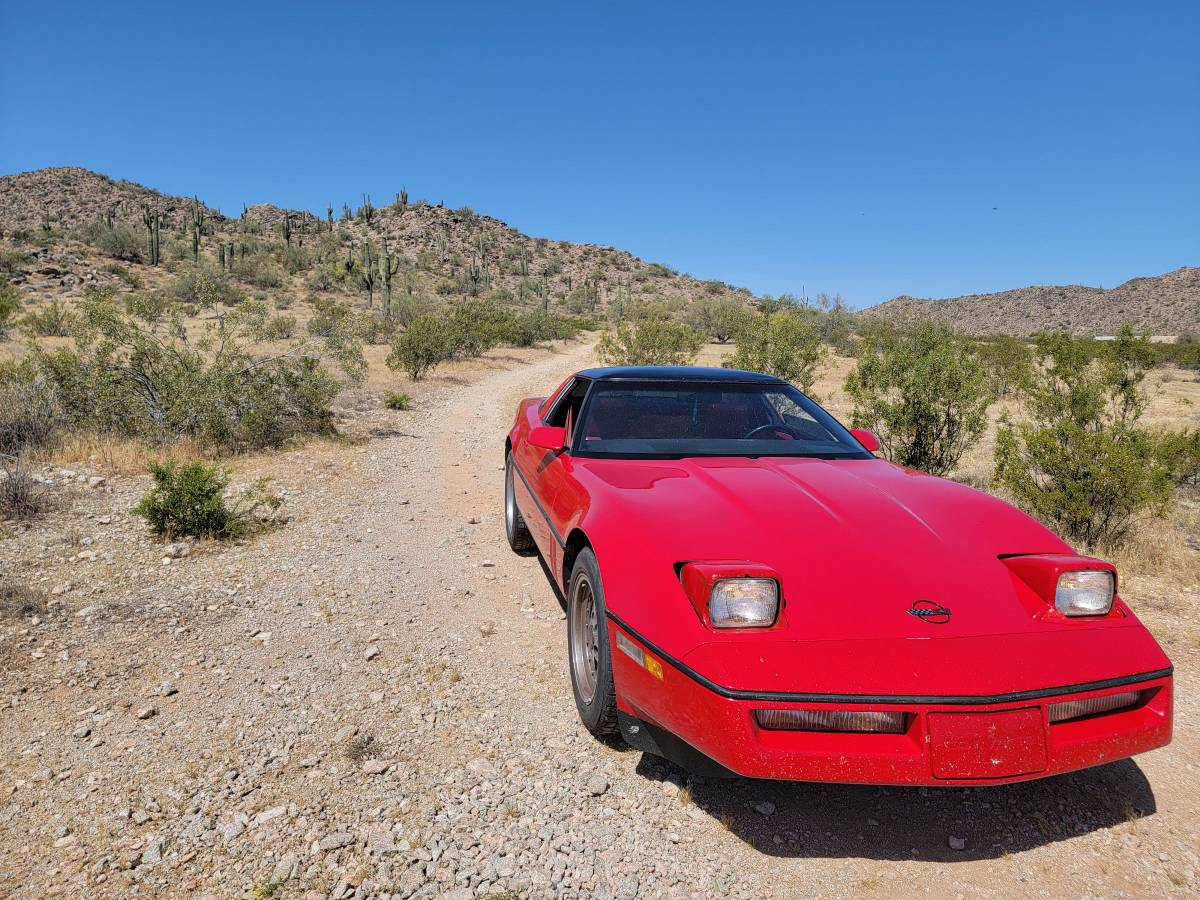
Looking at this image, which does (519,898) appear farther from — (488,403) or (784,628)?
(488,403)

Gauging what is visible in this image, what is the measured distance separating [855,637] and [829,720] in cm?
26

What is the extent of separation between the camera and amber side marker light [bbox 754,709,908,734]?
1.94 m

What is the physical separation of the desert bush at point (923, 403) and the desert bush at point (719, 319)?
27.0m

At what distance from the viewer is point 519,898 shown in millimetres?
2018

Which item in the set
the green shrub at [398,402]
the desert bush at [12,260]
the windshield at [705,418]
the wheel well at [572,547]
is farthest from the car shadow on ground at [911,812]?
the desert bush at [12,260]

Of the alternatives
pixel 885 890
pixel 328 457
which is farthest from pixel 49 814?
pixel 328 457

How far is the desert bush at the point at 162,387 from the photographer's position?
26.6ft

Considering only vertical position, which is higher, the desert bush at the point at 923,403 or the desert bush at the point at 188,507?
the desert bush at the point at 923,403

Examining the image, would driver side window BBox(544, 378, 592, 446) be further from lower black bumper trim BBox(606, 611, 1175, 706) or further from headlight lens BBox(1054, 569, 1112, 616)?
headlight lens BBox(1054, 569, 1112, 616)

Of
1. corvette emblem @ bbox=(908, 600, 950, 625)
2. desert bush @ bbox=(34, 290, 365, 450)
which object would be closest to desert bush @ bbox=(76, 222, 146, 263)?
desert bush @ bbox=(34, 290, 365, 450)

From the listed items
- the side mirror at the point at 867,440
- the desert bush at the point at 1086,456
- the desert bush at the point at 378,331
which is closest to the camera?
the side mirror at the point at 867,440

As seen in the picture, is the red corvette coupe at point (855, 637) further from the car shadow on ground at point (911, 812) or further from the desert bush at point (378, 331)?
the desert bush at point (378, 331)

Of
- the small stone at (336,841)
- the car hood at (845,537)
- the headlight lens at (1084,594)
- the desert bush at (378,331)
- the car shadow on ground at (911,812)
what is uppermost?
the desert bush at (378,331)

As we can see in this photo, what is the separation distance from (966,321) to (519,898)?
276ft
